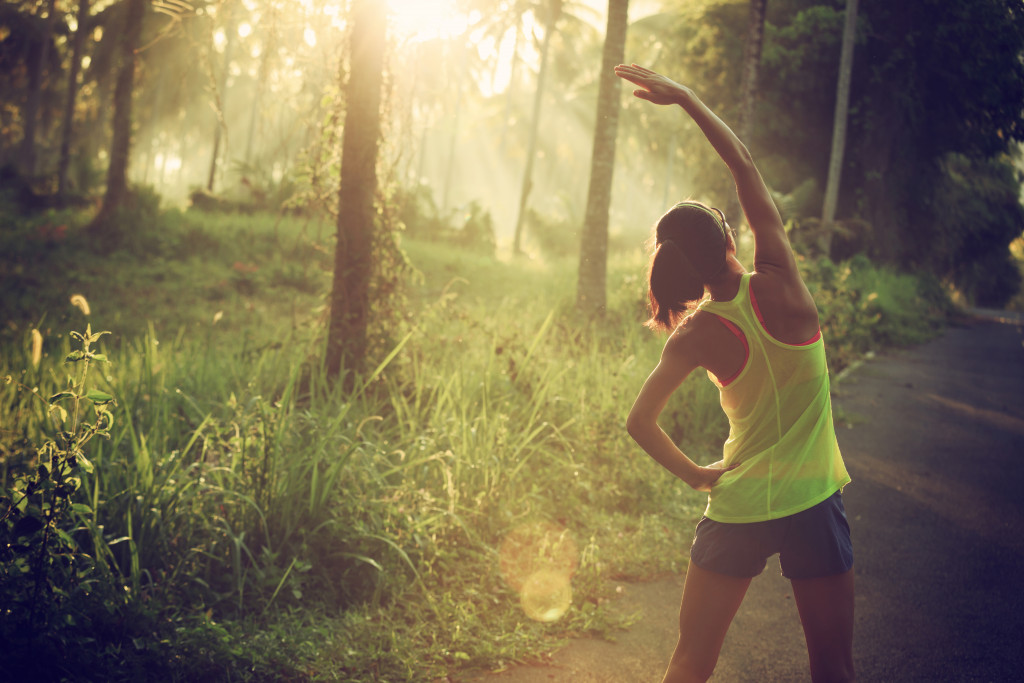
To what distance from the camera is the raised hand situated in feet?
7.63

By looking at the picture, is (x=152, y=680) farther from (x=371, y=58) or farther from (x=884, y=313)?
(x=884, y=313)

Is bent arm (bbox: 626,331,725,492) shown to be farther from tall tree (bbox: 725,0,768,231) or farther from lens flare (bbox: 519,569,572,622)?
tall tree (bbox: 725,0,768,231)

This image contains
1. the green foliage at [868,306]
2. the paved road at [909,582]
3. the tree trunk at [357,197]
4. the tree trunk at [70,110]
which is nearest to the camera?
the paved road at [909,582]

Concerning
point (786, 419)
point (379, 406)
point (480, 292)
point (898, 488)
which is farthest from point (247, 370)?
point (480, 292)

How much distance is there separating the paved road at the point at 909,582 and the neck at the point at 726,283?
6.73ft

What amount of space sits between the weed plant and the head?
6.76 ft

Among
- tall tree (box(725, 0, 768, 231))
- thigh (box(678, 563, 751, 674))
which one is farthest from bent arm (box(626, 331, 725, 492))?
tall tree (box(725, 0, 768, 231))

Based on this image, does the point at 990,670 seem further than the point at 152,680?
Yes

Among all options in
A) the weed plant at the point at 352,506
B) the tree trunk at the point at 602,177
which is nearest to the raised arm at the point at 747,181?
the weed plant at the point at 352,506

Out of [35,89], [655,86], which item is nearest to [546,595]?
[655,86]

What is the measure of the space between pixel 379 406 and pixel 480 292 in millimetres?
10951

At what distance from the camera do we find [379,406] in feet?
20.0

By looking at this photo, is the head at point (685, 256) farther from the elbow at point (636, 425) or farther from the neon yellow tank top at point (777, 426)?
the elbow at point (636, 425)

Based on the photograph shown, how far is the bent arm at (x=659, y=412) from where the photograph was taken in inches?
91.4
